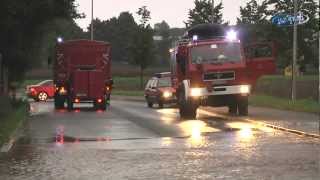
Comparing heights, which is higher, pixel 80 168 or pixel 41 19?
pixel 41 19

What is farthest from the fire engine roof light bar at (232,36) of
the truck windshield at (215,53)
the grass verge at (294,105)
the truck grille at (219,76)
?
the grass verge at (294,105)

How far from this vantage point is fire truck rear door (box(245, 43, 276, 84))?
2738cm

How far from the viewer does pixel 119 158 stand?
14.3 meters

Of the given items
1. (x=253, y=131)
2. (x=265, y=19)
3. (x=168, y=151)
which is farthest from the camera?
(x=265, y=19)

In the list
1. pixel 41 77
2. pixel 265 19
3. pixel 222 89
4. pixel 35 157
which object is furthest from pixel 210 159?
pixel 41 77

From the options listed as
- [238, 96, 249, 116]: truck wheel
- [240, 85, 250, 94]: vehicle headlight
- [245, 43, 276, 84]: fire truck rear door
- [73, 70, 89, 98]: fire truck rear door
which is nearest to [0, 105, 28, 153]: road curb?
[240, 85, 250, 94]: vehicle headlight

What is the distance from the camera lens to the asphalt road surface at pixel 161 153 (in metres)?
12.1

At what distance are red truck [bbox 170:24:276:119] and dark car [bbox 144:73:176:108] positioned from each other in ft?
31.2

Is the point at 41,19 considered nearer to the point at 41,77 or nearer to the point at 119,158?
the point at 119,158

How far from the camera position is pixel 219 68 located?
27031 millimetres

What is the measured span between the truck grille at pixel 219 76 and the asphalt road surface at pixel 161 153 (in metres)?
3.96

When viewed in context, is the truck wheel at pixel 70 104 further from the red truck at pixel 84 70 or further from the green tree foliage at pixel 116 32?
the green tree foliage at pixel 116 32

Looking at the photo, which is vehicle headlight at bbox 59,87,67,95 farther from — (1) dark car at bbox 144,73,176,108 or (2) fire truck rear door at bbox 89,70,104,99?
(1) dark car at bbox 144,73,176,108

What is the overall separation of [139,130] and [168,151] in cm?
627
